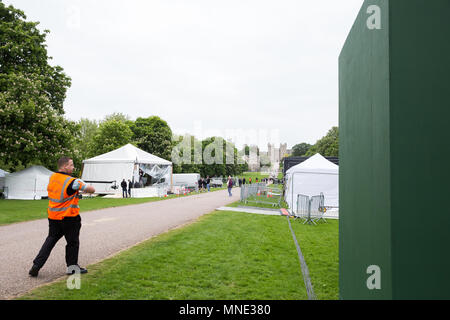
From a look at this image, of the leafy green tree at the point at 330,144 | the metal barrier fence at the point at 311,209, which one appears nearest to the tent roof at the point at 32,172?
the metal barrier fence at the point at 311,209

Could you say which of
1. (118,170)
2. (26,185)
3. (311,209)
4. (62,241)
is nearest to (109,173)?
(118,170)

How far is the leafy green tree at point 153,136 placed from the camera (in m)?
49.1

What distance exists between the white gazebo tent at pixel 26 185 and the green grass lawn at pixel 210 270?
16437mm

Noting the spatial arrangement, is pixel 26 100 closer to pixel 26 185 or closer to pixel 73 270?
pixel 26 185

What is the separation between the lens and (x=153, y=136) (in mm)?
49562

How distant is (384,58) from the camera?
227cm

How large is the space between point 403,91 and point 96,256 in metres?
6.57

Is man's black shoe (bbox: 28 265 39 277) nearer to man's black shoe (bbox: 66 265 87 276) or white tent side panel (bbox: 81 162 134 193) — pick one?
man's black shoe (bbox: 66 265 87 276)

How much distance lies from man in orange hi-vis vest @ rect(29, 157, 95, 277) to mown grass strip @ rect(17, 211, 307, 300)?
538 mm

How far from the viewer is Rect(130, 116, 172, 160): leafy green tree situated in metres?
49.1

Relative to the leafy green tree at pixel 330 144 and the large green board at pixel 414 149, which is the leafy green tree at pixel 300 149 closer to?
the leafy green tree at pixel 330 144
